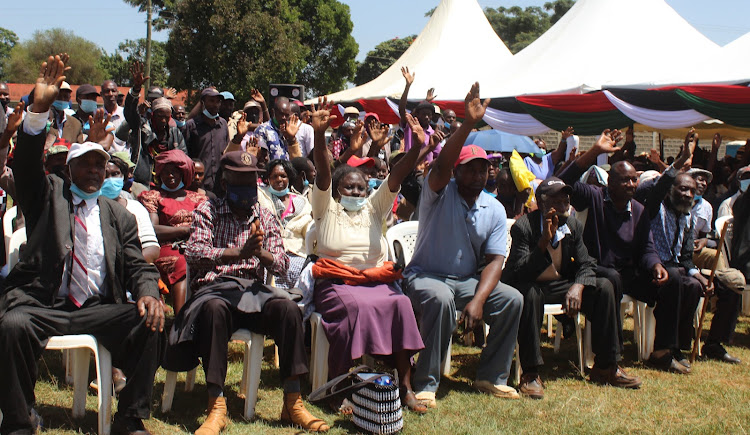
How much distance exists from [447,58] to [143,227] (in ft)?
71.2

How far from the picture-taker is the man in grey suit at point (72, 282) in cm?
361

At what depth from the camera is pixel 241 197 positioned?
4.64m

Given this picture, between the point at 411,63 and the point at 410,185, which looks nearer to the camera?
the point at 410,185

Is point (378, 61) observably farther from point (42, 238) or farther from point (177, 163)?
point (42, 238)

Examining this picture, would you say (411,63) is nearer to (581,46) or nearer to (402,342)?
(581,46)

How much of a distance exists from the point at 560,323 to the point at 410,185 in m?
1.90

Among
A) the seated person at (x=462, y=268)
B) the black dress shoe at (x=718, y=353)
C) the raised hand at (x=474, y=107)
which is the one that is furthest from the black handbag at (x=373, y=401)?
the black dress shoe at (x=718, y=353)

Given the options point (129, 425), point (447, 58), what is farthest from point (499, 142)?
point (447, 58)

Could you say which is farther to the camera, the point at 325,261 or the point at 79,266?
the point at 325,261

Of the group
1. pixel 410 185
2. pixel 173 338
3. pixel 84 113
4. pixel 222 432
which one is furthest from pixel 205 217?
pixel 84 113

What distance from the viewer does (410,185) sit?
6.85 m

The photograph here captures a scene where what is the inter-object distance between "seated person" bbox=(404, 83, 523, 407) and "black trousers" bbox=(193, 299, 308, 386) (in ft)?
3.22

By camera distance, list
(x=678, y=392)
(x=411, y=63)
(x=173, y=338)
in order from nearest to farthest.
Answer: (x=173, y=338)
(x=678, y=392)
(x=411, y=63)

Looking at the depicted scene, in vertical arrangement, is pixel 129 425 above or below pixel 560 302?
below
